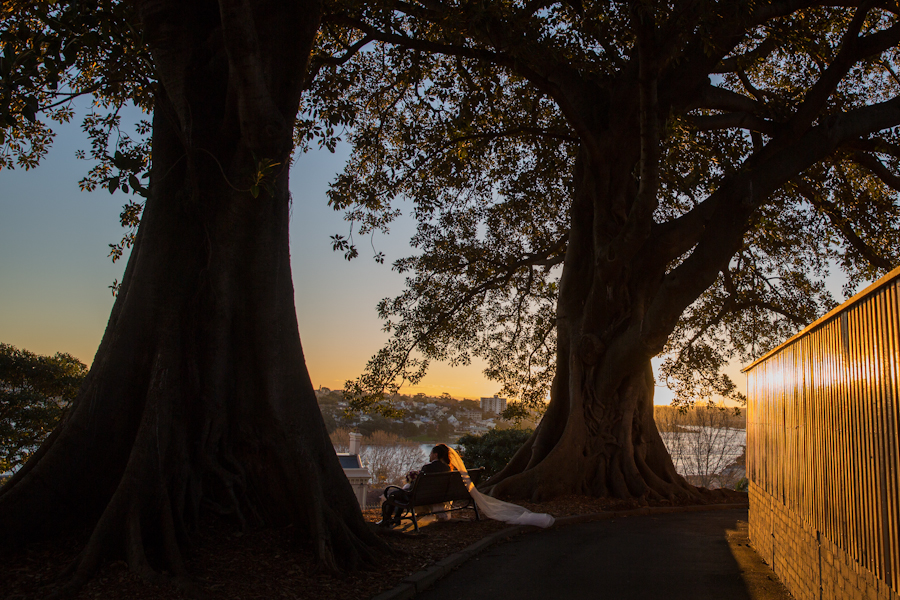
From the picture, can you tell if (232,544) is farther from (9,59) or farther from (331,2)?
(331,2)

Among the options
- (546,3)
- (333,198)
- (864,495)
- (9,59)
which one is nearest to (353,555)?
(864,495)

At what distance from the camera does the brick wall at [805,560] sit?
13.1 feet

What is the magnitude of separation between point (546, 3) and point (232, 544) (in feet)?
30.2

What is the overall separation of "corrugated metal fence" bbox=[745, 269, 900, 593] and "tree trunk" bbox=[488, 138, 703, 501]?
4886 mm

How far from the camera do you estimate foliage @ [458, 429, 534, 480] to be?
55.3 feet

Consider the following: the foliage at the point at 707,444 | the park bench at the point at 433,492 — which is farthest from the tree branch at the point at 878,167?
the foliage at the point at 707,444

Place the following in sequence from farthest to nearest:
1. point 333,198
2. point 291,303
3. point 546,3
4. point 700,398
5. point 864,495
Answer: point 700,398
point 333,198
point 546,3
point 291,303
point 864,495

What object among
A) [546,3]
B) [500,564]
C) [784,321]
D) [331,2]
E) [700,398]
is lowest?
[500,564]

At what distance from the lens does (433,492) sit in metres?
8.67

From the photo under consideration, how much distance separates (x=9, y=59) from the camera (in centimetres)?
367

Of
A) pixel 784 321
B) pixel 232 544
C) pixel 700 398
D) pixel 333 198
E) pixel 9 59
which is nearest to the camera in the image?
pixel 9 59

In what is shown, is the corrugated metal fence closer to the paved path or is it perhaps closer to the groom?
the paved path

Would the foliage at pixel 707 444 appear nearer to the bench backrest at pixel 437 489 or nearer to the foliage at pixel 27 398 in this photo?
the bench backrest at pixel 437 489

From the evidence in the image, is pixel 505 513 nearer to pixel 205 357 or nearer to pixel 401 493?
pixel 401 493
